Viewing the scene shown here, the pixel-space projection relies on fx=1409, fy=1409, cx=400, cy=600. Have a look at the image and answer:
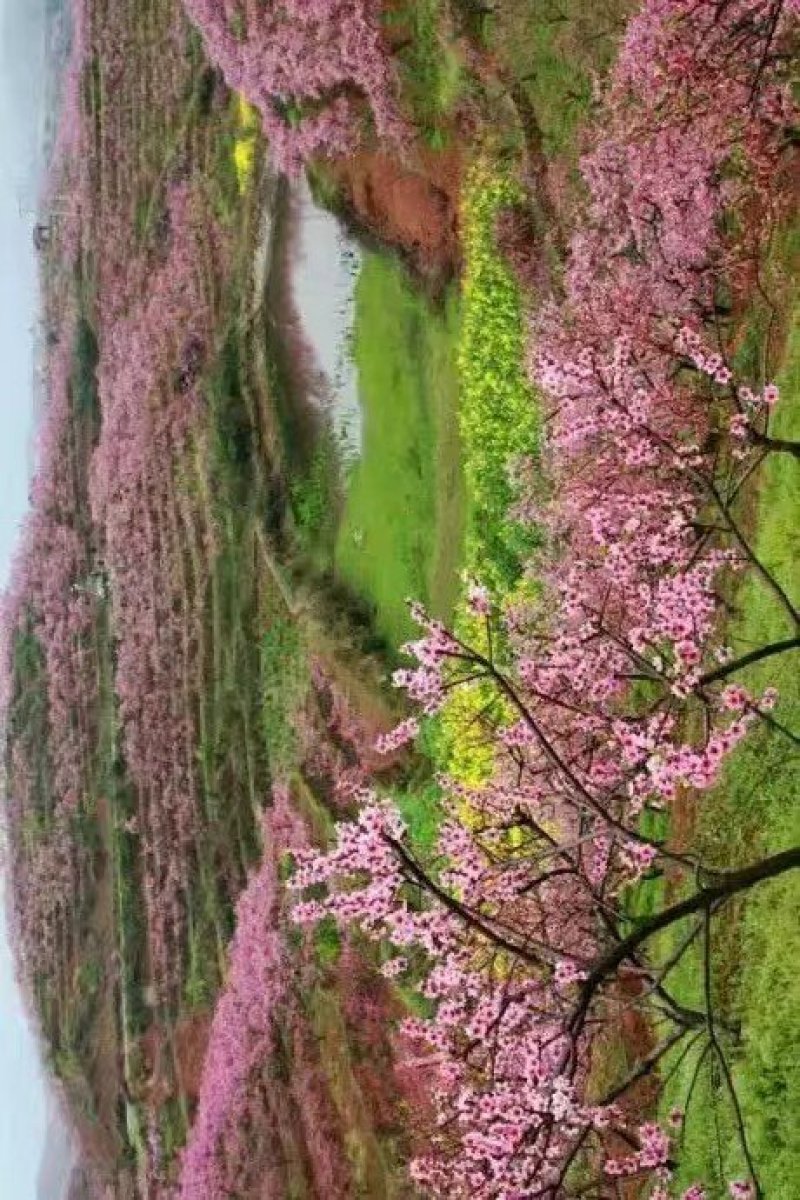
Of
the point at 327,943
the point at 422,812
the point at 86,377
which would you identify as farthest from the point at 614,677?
the point at 86,377

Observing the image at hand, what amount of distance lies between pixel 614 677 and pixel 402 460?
8.68 meters

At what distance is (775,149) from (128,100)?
14666 mm

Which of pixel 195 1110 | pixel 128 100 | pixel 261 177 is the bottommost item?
pixel 195 1110

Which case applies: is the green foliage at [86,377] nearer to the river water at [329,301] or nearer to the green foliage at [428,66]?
the river water at [329,301]

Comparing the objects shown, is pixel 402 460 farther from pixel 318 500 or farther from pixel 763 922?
pixel 763 922

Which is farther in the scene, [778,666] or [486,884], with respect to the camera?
[778,666]

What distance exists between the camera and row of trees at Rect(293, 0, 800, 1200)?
17.4 ft

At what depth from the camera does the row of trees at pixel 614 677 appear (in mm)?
5301

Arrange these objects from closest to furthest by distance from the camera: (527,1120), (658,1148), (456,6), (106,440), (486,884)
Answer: (527,1120), (658,1148), (486,884), (456,6), (106,440)

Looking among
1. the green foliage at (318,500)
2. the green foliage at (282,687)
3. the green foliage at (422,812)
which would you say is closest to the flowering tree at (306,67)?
the green foliage at (318,500)

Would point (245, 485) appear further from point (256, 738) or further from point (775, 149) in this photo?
point (775, 149)

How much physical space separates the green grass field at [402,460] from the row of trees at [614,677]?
2.13 meters

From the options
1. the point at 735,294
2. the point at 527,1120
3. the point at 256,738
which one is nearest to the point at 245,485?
the point at 256,738

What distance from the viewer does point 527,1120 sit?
5.16 meters
